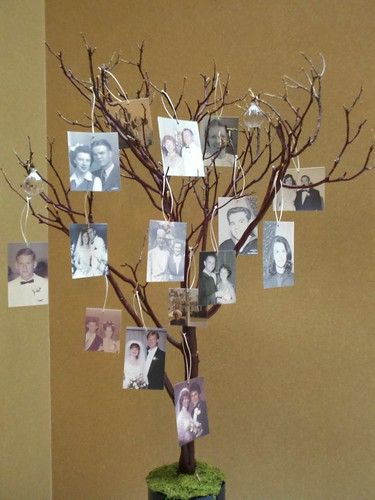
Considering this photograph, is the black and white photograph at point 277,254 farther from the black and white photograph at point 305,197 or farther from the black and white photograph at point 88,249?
the black and white photograph at point 88,249

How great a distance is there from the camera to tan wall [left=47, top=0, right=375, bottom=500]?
1.94 meters

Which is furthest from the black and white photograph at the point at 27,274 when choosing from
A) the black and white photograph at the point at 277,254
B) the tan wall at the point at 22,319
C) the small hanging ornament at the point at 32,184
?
the tan wall at the point at 22,319

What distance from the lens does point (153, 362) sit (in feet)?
4.48

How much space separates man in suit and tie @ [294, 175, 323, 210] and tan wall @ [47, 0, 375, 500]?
49 cm

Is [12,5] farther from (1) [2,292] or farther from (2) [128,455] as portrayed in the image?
(2) [128,455]

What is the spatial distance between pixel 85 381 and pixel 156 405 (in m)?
0.26

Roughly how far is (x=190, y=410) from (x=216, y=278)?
0.99 ft

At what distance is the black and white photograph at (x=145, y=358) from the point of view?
1.36 m

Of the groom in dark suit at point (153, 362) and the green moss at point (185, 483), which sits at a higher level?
the groom in dark suit at point (153, 362)

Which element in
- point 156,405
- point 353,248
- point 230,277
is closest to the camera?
point 230,277

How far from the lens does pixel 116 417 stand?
85.4 inches

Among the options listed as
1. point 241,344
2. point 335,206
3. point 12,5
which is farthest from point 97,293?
point 12,5

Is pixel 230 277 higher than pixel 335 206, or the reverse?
pixel 335 206

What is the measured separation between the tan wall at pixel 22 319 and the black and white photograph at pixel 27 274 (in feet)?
2.03
